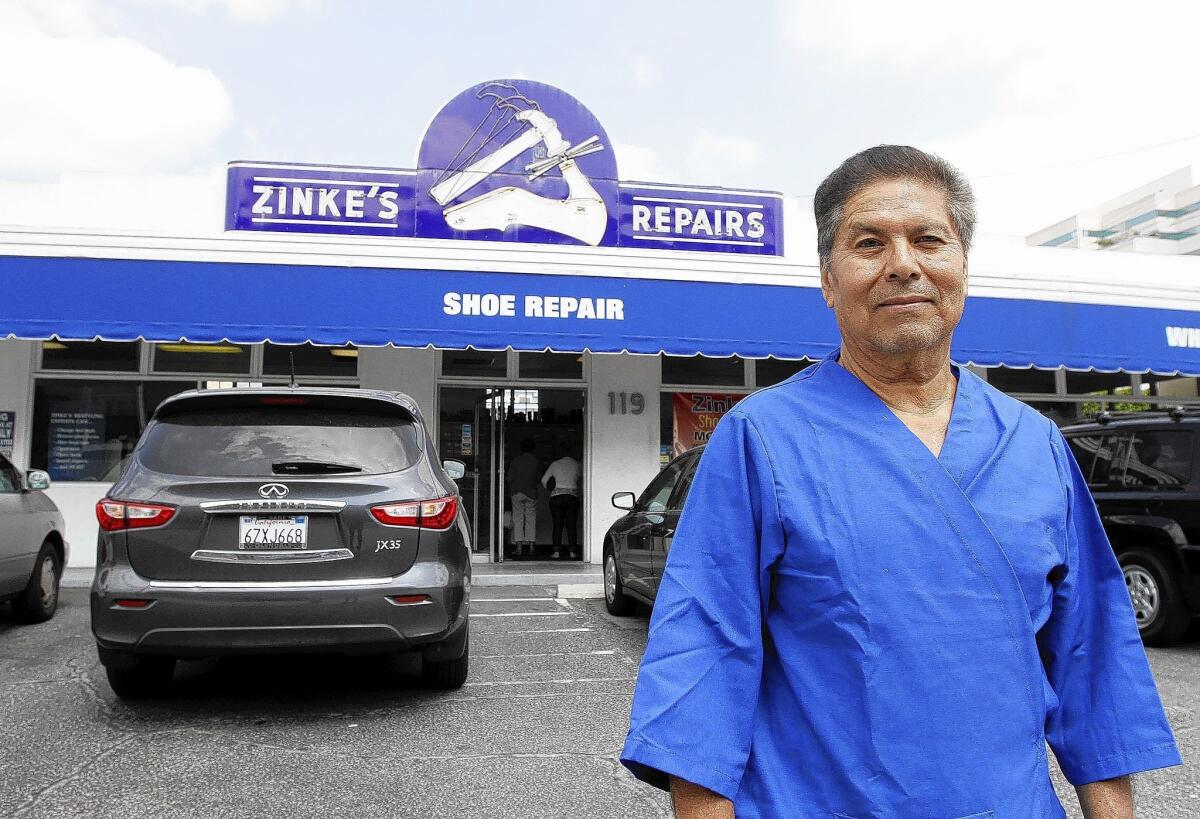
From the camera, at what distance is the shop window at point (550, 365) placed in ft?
40.0

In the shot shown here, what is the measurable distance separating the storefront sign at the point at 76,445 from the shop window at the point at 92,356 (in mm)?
575

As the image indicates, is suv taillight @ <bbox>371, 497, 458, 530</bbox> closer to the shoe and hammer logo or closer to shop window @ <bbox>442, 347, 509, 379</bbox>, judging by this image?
the shoe and hammer logo

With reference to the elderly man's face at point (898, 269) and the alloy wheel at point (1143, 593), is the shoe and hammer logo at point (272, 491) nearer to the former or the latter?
the elderly man's face at point (898, 269)

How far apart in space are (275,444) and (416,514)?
83 centimetres

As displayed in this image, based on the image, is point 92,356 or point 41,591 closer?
point 41,591

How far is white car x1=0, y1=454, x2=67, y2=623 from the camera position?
272 inches

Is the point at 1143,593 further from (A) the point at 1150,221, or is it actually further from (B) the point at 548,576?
(A) the point at 1150,221

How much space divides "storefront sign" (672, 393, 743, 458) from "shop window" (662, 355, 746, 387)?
7.7 inches

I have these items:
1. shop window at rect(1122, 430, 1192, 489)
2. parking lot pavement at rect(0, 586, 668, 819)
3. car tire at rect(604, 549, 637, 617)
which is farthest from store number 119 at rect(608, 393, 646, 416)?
shop window at rect(1122, 430, 1192, 489)

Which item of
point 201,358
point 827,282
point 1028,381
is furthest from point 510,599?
point 1028,381

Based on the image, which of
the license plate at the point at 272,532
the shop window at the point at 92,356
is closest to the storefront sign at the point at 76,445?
the shop window at the point at 92,356

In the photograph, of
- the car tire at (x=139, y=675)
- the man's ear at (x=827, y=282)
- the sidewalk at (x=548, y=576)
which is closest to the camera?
the man's ear at (x=827, y=282)

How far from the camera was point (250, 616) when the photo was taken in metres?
4.42

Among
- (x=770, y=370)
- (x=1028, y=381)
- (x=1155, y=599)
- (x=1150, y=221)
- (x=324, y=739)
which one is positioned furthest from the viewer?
(x=1150, y=221)
